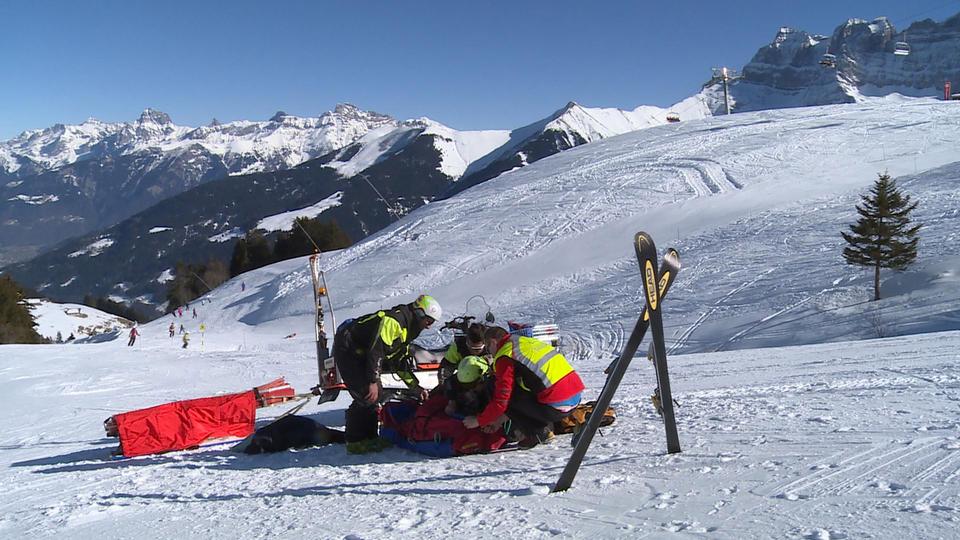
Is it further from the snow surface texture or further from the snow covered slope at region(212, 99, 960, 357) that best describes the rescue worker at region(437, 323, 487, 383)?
the snow covered slope at region(212, 99, 960, 357)

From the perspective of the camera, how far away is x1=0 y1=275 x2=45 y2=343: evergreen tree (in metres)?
46.0

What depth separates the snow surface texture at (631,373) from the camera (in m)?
4.05

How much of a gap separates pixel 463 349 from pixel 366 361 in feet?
3.30

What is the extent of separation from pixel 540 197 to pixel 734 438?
4010 cm

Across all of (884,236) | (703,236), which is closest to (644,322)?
(884,236)

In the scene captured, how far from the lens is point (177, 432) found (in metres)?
7.63

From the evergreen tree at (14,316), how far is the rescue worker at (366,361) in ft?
160

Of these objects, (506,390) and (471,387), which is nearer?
(506,390)

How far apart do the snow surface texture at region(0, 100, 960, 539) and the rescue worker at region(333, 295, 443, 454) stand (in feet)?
1.12

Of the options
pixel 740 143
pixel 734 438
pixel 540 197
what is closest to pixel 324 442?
pixel 734 438

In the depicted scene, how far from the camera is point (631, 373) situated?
435 inches

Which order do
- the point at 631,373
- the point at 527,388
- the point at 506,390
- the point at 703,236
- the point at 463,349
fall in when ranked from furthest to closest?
1. the point at 703,236
2. the point at 631,373
3. the point at 463,349
4. the point at 527,388
5. the point at 506,390

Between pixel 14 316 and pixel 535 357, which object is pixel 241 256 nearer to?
pixel 14 316

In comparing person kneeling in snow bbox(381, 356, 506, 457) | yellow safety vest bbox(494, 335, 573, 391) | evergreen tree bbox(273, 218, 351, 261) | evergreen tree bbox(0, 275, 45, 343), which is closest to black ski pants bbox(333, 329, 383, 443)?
person kneeling in snow bbox(381, 356, 506, 457)
